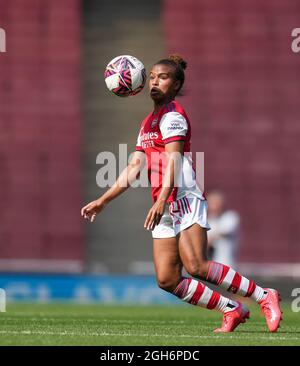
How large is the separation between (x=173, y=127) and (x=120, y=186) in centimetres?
82

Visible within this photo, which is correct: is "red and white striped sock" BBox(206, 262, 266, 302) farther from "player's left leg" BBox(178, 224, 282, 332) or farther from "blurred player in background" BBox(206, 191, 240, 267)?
"blurred player in background" BBox(206, 191, 240, 267)

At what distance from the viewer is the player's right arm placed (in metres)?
8.72

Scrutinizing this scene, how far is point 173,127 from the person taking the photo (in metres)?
8.24

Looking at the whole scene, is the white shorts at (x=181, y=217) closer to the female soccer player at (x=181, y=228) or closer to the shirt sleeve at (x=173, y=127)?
the female soccer player at (x=181, y=228)

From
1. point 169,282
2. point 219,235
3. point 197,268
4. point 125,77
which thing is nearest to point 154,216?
point 197,268

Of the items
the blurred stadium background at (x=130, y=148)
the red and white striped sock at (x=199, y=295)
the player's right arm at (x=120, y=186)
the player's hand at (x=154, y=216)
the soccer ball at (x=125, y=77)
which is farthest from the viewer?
the blurred stadium background at (x=130, y=148)

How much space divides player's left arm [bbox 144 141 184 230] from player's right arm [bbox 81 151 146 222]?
1.98 ft

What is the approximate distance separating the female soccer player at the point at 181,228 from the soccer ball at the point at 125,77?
0.16 meters

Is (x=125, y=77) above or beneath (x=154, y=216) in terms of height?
above

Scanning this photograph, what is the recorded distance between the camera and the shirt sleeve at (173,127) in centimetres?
822

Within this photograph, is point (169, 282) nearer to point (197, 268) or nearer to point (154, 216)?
point (197, 268)

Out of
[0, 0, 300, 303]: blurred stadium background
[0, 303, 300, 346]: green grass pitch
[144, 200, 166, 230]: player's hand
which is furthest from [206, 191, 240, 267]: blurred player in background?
[144, 200, 166, 230]: player's hand

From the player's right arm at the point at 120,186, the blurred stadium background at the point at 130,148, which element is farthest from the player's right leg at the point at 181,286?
the blurred stadium background at the point at 130,148
